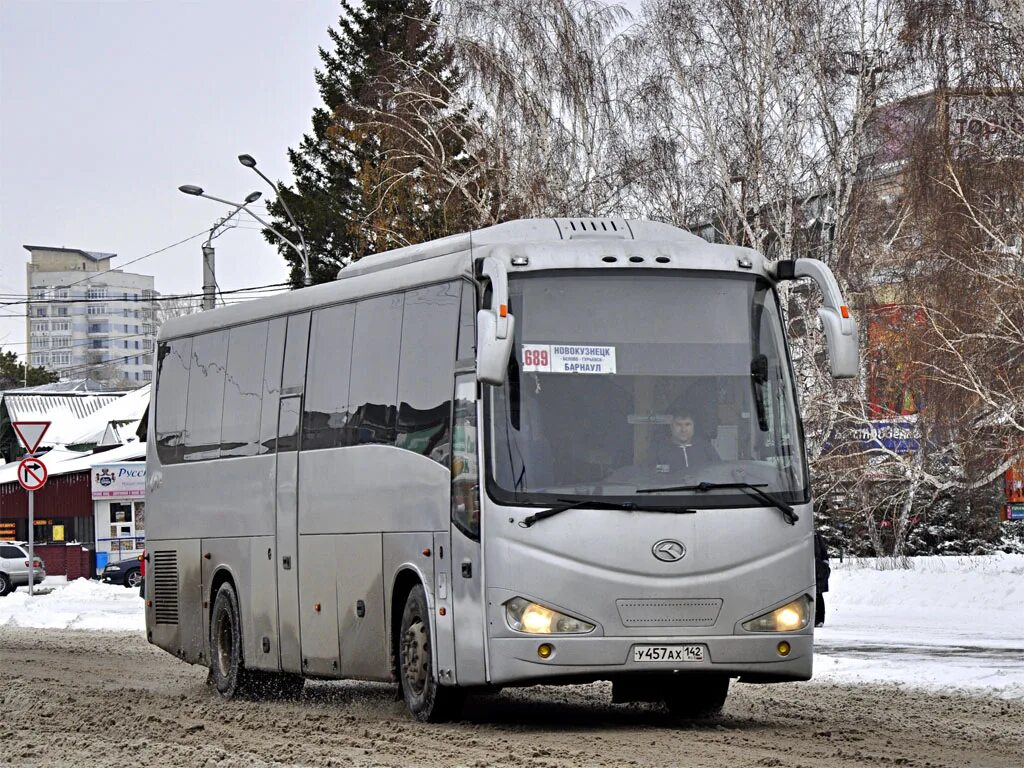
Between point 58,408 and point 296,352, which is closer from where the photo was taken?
point 296,352

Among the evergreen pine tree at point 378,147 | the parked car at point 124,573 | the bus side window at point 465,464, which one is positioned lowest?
the parked car at point 124,573

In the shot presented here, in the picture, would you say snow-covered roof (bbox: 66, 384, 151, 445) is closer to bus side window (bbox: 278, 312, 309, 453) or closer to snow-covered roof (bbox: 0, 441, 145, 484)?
snow-covered roof (bbox: 0, 441, 145, 484)

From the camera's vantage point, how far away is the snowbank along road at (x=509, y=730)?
33.3 feet

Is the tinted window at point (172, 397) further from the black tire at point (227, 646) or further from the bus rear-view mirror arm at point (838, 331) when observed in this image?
the bus rear-view mirror arm at point (838, 331)

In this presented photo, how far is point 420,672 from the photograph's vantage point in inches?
497

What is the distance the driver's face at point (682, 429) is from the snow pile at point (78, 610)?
1848cm

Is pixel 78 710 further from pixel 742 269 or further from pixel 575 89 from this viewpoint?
pixel 575 89

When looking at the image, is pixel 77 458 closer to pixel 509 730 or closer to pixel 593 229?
pixel 593 229

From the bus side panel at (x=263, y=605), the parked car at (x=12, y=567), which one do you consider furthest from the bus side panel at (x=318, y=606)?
the parked car at (x=12, y=567)

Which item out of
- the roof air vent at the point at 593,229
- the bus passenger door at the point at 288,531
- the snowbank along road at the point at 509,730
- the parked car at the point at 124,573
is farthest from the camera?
the parked car at the point at 124,573

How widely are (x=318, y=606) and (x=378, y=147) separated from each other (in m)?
34.9

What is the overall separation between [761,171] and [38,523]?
38320 mm

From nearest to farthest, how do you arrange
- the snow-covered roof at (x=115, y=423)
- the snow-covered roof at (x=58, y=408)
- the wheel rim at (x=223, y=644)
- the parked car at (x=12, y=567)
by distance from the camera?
the wheel rim at (x=223, y=644)
the parked car at (x=12, y=567)
the snow-covered roof at (x=115, y=423)
the snow-covered roof at (x=58, y=408)

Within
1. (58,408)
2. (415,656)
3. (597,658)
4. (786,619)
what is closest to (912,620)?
(786,619)
